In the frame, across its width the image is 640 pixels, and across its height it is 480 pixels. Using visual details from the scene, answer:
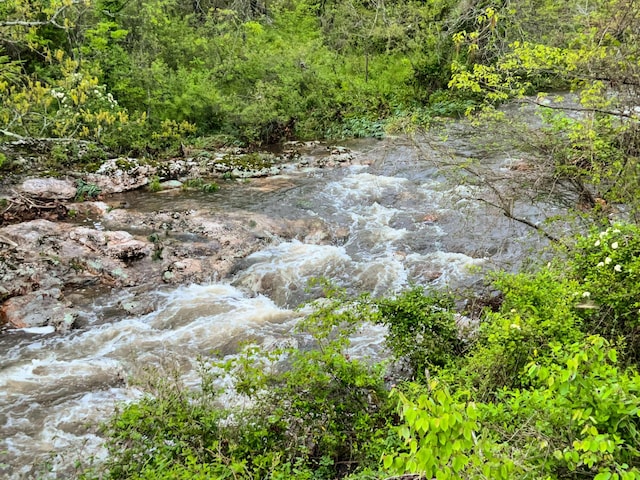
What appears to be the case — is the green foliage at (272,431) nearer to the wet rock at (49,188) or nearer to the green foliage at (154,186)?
the wet rock at (49,188)

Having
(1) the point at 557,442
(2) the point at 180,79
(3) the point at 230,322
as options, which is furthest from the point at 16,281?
(2) the point at 180,79

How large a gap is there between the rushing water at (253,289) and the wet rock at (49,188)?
1.48m

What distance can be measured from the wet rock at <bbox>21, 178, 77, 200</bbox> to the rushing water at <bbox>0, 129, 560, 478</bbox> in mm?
1475

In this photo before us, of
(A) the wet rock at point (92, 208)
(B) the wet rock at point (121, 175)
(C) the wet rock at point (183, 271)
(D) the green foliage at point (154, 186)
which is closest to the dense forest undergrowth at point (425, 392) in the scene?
(C) the wet rock at point (183, 271)

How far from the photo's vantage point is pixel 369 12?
70.4ft

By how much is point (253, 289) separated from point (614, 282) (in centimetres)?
545

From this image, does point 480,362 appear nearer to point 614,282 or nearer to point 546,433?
point 614,282

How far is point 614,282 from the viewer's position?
3.87 meters

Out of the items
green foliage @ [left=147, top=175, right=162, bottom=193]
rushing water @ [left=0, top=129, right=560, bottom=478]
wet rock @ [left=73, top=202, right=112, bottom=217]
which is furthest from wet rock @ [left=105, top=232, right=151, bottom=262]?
green foliage @ [left=147, top=175, right=162, bottom=193]

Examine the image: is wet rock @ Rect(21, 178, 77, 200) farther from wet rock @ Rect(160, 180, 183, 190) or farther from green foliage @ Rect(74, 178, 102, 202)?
wet rock @ Rect(160, 180, 183, 190)

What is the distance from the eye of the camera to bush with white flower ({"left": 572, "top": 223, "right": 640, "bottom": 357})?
3684 millimetres

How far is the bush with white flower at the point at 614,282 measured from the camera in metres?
3.68

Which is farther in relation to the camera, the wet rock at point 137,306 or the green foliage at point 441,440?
the wet rock at point 137,306

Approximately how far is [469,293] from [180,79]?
44.7 ft
